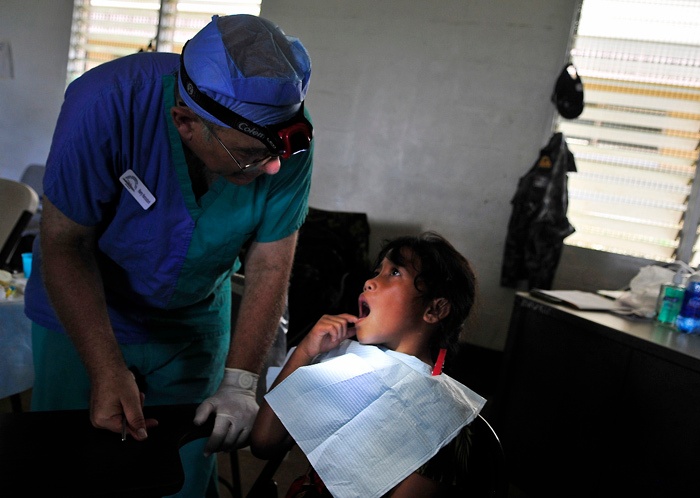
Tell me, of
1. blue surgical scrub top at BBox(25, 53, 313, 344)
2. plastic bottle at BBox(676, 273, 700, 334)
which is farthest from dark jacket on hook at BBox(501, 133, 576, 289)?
blue surgical scrub top at BBox(25, 53, 313, 344)

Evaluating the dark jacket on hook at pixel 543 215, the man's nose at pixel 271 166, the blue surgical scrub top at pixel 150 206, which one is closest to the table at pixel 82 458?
the blue surgical scrub top at pixel 150 206

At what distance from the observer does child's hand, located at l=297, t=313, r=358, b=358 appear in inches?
46.4

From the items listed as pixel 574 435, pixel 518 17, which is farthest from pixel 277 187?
pixel 518 17

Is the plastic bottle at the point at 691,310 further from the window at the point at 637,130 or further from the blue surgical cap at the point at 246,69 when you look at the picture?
the blue surgical cap at the point at 246,69

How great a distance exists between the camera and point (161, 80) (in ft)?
3.94

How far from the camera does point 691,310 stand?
232cm

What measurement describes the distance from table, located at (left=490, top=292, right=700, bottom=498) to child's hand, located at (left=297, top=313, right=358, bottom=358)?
→ 1.30 meters

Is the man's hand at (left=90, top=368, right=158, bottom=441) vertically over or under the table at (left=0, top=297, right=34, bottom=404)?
over

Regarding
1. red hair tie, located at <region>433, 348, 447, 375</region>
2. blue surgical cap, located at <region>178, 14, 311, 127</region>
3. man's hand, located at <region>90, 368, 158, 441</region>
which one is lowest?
man's hand, located at <region>90, 368, 158, 441</region>

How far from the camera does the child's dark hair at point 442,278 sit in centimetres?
131

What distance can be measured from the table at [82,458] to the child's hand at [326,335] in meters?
0.27

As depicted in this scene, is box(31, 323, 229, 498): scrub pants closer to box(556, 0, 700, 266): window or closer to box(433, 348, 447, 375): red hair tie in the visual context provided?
box(433, 348, 447, 375): red hair tie

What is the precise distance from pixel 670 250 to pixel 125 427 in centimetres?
355

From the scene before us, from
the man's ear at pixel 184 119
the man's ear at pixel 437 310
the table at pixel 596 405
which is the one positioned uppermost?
the man's ear at pixel 184 119
